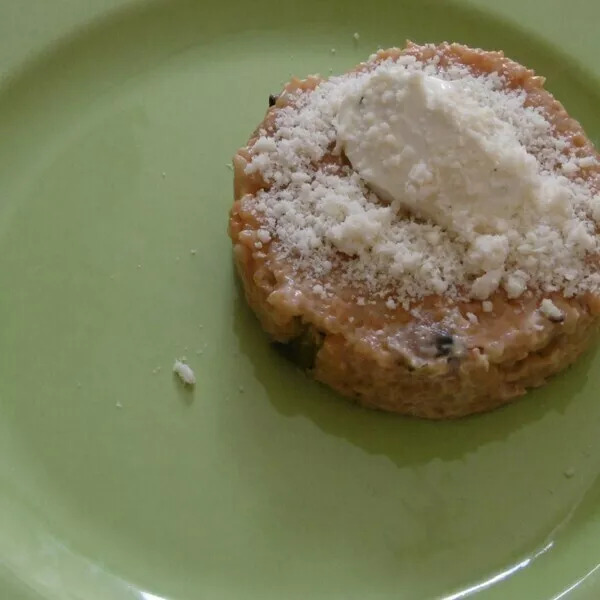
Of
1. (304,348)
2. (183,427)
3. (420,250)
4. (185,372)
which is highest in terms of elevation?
(420,250)

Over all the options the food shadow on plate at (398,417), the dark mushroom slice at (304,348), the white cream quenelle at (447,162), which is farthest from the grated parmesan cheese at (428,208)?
the food shadow on plate at (398,417)

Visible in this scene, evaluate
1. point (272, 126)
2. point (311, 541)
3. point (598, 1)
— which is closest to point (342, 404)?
point (311, 541)

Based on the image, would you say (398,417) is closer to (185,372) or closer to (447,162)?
(185,372)

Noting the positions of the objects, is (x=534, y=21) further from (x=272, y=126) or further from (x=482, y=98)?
(x=272, y=126)

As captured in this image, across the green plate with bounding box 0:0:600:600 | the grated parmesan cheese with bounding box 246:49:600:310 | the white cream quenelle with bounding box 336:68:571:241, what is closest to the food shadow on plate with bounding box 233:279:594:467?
the green plate with bounding box 0:0:600:600

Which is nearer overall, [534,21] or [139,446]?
[139,446]

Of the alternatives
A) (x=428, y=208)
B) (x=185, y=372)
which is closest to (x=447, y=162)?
(x=428, y=208)
